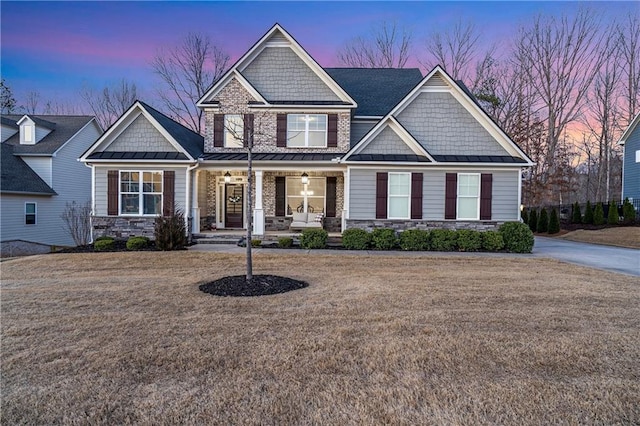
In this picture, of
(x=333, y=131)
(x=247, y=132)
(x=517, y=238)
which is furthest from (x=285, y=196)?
(x=517, y=238)

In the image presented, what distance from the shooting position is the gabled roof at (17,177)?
60.5ft

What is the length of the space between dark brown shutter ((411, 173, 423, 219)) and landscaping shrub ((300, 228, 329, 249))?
3572mm

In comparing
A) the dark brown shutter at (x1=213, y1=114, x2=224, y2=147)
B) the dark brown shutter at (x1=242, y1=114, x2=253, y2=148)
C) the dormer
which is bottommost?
the dark brown shutter at (x1=242, y1=114, x2=253, y2=148)

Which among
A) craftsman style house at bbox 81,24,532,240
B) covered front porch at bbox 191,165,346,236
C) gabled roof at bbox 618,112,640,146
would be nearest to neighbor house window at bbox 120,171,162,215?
craftsman style house at bbox 81,24,532,240

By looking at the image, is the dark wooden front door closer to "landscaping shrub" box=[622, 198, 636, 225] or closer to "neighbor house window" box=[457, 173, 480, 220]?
"neighbor house window" box=[457, 173, 480, 220]

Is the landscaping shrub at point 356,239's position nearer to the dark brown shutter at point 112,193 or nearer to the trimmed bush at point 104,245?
the trimmed bush at point 104,245

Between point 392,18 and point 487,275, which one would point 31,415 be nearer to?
point 487,275

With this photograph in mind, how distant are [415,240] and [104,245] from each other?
11.0 meters

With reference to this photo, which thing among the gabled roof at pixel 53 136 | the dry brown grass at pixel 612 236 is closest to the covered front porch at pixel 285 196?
the gabled roof at pixel 53 136

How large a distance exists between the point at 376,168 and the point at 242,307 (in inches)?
360

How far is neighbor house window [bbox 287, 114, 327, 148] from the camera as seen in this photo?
50.1ft

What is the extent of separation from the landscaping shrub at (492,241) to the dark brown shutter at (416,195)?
94.5 inches

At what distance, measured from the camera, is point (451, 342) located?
420cm

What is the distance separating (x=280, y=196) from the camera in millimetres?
16281
